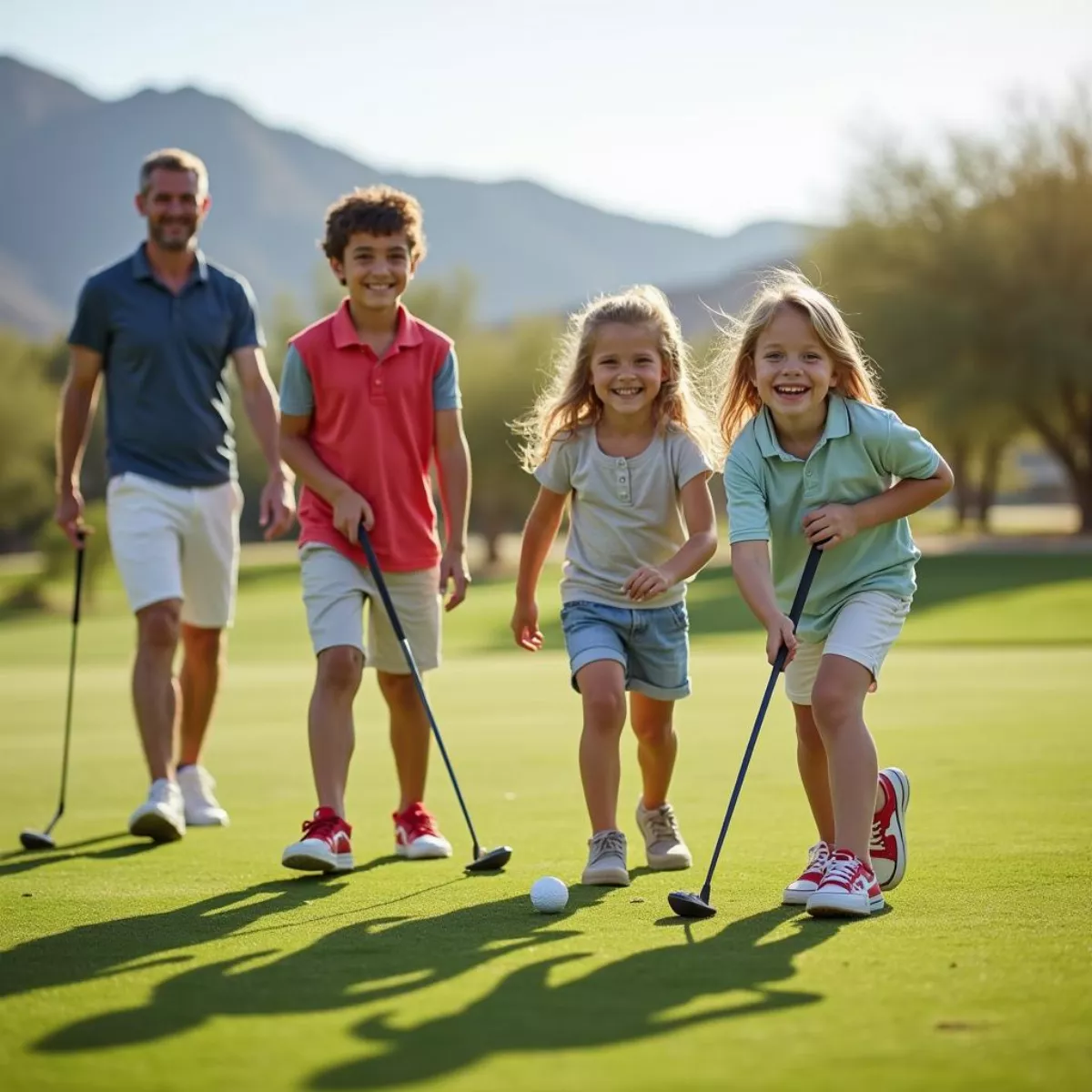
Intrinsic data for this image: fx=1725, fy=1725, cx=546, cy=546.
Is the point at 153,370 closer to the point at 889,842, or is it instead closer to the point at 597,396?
the point at 597,396

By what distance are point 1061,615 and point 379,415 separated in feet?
58.3

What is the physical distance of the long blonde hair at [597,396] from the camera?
5.27m

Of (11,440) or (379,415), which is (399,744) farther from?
(11,440)

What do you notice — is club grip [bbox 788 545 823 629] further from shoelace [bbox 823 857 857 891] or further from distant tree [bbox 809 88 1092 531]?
distant tree [bbox 809 88 1092 531]

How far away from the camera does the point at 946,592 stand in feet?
86.2

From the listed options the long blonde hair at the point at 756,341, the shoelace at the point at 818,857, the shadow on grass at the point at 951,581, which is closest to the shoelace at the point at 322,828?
the shoelace at the point at 818,857

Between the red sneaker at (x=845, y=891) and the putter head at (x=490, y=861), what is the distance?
1.11 metres

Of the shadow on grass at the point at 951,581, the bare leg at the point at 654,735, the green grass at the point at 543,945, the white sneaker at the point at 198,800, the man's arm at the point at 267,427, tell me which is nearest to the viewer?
the green grass at the point at 543,945

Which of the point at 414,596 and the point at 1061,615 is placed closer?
the point at 414,596

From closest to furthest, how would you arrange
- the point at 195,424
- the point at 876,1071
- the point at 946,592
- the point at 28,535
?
the point at 876,1071
the point at 195,424
the point at 946,592
the point at 28,535

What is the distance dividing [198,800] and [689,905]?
119 inches

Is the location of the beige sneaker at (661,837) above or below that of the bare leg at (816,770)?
below

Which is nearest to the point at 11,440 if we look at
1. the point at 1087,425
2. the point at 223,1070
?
the point at 1087,425

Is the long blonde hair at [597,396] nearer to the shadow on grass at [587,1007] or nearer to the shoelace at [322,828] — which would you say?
the shoelace at [322,828]
